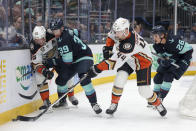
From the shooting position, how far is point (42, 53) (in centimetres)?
412

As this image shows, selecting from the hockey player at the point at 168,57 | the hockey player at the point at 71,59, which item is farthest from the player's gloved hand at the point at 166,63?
the hockey player at the point at 71,59

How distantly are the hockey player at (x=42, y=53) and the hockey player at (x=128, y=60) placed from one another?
627 mm

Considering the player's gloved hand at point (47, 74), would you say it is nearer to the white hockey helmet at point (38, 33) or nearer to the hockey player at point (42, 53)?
the hockey player at point (42, 53)

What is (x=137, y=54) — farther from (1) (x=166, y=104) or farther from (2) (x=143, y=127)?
(1) (x=166, y=104)

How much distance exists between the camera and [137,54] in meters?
3.71

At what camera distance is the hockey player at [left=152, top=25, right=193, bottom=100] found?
164 inches

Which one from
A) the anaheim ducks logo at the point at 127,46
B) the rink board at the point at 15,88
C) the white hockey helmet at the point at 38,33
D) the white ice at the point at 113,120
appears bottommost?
the white ice at the point at 113,120

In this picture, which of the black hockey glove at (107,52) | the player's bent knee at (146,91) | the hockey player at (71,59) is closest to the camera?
the player's bent knee at (146,91)

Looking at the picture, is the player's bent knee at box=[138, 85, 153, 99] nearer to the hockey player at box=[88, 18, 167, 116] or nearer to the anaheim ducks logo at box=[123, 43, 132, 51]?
the hockey player at box=[88, 18, 167, 116]

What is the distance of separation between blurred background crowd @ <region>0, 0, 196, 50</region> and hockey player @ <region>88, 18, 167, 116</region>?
101cm

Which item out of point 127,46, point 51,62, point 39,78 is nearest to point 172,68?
point 127,46

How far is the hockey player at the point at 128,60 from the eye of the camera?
3611mm

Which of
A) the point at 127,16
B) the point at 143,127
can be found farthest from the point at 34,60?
the point at 127,16

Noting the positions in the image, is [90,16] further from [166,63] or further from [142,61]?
[142,61]
